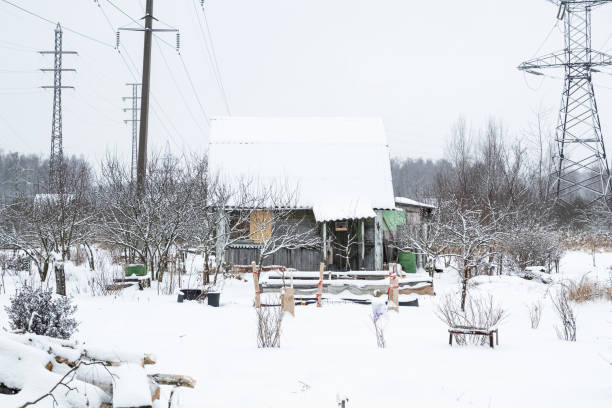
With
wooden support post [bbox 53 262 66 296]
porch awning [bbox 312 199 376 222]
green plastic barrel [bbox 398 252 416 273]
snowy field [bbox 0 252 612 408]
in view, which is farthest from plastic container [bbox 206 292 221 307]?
green plastic barrel [bbox 398 252 416 273]

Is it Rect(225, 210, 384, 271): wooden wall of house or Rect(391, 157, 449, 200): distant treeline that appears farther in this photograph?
Rect(391, 157, 449, 200): distant treeline

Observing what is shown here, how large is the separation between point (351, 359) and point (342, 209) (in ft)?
36.9

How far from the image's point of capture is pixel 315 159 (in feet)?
64.6

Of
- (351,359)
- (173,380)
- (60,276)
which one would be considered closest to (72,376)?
(173,380)

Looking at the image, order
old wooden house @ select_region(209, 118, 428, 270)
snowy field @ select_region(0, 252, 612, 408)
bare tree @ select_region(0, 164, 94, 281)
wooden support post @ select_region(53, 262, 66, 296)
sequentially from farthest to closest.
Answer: old wooden house @ select_region(209, 118, 428, 270), bare tree @ select_region(0, 164, 94, 281), wooden support post @ select_region(53, 262, 66, 296), snowy field @ select_region(0, 252, 612, 408)

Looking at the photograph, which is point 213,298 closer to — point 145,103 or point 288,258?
point 145,103

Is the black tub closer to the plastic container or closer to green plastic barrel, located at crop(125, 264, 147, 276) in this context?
the plastic container

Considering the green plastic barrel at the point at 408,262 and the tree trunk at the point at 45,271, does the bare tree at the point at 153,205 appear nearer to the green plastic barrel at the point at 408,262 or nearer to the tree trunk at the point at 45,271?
the tree trunk at the point at 45,271

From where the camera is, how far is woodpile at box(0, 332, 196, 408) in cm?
335

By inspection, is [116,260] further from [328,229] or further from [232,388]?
[232,388]

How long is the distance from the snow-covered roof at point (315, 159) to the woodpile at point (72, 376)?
12496 mm

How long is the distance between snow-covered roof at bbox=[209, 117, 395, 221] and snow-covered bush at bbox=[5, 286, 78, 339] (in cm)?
1117

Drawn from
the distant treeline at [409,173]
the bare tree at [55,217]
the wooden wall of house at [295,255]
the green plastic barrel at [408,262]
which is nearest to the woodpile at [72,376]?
the bare tree at [55,217]

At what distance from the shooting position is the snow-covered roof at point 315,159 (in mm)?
17891
